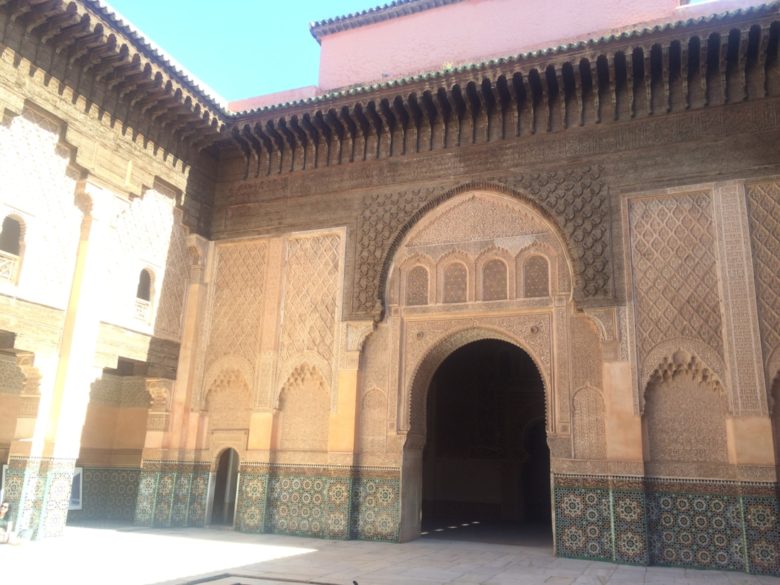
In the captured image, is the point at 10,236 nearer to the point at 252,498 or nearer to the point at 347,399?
the point at 252,498

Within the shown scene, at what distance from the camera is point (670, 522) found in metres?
6.09

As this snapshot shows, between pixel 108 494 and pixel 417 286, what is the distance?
5.05 metres

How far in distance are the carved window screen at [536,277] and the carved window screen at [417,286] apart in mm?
1102

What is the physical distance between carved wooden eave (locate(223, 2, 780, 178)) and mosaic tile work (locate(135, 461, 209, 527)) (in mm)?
3707

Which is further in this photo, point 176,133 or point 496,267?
point 176,133

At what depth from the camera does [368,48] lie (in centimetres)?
1020

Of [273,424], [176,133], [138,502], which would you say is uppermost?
[176,133]

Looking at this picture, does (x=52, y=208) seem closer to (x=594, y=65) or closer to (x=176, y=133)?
(x=176, y=133)

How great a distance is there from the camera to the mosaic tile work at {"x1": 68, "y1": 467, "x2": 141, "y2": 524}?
8.88 metres

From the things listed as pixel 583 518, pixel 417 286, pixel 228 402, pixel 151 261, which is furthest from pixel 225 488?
pixel 583 518

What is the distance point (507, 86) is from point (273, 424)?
4.47 m

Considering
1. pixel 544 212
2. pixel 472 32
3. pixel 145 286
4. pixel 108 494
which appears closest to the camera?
pixel 544 212

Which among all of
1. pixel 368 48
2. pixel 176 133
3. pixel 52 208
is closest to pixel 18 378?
pixel 52 208

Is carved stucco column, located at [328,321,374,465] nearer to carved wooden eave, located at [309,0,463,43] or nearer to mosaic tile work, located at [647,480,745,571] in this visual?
mosaic tile work, located at [647,480,745,571]
